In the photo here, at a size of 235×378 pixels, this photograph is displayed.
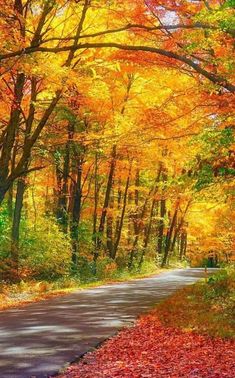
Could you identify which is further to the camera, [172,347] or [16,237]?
[16,237]

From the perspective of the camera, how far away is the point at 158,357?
7453 mm

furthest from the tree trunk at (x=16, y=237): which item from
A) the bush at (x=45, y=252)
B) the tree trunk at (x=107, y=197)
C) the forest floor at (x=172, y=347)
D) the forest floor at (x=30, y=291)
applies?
the tree trunk at (x=107, y=197)

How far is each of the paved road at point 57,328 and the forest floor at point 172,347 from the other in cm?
33

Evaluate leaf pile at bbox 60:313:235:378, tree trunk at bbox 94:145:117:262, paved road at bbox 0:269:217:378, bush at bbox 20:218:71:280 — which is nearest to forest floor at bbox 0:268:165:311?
paved road at bbox 0:269:217:378

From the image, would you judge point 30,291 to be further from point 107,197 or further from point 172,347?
point 107,197

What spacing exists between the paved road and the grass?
75 centimetres

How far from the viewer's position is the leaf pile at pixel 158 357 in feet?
21.1

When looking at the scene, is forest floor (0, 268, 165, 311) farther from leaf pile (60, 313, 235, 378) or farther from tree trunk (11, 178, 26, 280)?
leaf pile (60, 313, 235, 378)

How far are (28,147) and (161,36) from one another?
490 centimetres

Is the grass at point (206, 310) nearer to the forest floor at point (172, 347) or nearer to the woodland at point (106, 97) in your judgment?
the forest floor at point (172, 347)

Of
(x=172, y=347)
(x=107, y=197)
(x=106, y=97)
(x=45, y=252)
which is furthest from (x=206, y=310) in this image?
(x=107, y=197)

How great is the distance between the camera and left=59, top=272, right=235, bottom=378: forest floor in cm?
652

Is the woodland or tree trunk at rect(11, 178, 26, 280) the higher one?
the woodland

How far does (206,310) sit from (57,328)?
4.11 m
